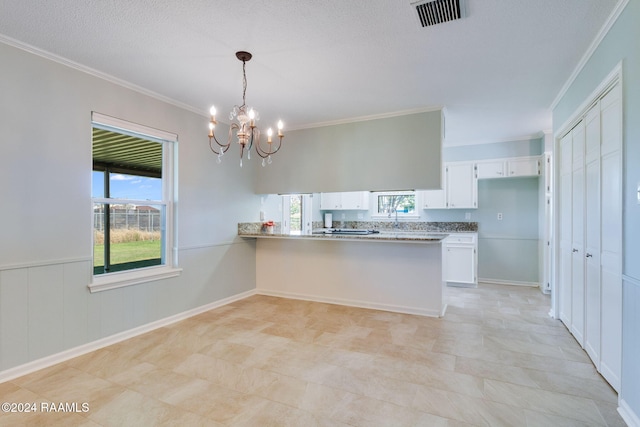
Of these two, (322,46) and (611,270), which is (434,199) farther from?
(322,46)

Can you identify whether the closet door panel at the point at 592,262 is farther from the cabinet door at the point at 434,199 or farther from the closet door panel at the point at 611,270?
the cabinet door at the point at 434,199

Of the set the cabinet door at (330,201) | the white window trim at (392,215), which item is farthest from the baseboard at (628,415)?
the cabinet door at (330,201)

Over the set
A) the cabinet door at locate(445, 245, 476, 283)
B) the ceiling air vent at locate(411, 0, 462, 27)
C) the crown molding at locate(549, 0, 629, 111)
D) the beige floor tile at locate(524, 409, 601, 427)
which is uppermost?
the ceiling air vent at locate(411, 0, 462, 27)

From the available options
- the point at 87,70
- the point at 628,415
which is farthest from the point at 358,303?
the point at 87,70

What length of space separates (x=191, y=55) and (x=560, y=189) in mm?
4007

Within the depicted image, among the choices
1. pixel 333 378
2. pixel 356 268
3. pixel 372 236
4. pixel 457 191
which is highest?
pixel 457 191

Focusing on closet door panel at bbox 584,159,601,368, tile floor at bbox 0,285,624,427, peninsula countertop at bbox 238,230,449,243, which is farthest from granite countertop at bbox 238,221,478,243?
closet door panel at bbox 584,159,601,368

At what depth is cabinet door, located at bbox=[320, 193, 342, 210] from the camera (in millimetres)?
6703

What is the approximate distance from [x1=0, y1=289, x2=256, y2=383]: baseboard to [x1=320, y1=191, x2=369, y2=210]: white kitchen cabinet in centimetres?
318

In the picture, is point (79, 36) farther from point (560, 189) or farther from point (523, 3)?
point (560, 189)

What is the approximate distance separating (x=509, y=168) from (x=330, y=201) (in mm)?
3274

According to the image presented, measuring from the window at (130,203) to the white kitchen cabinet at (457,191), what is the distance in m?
4.34

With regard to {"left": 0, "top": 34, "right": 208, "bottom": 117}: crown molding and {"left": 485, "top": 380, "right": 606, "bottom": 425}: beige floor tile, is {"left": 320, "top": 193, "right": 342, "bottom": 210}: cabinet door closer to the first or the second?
{"left": 0, "top": 34, "right": 208, "bottom": 117}: crown molding

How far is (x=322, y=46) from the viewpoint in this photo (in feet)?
8.43
